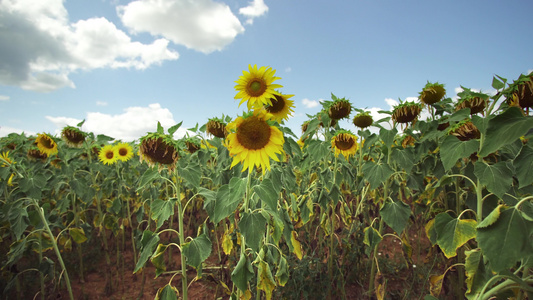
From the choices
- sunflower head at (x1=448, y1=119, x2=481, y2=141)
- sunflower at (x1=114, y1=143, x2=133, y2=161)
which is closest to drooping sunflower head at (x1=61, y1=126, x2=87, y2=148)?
sunflower at (x1=114, y1=143, x2=133, y2=161)

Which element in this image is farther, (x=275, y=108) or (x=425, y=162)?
(x=425, y=162)

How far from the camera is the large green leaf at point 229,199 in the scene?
55.8 inches

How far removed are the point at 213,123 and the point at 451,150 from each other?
6.33ft

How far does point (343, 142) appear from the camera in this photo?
2.67 meters

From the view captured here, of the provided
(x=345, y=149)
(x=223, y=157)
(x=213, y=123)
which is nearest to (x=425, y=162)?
(x=345, y=149)

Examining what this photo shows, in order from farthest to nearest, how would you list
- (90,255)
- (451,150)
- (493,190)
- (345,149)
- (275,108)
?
1. (90,255)
2. (345,149)
3. (275,108)
4. (451,150)
5. (493,190)

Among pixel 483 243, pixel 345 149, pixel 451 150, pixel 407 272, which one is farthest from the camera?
pixel 407 272

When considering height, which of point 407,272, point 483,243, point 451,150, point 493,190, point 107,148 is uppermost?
point 107,148

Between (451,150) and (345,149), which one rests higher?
(345,149)

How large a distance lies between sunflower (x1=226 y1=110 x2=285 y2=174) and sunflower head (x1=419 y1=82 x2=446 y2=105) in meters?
1.63

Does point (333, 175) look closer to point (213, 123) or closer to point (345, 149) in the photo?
point (345, 149)

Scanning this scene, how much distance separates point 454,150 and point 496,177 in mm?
250

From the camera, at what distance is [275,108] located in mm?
1775

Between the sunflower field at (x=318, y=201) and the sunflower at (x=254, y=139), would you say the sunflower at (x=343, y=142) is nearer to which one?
the sunflower field at (x=318, y=201)
